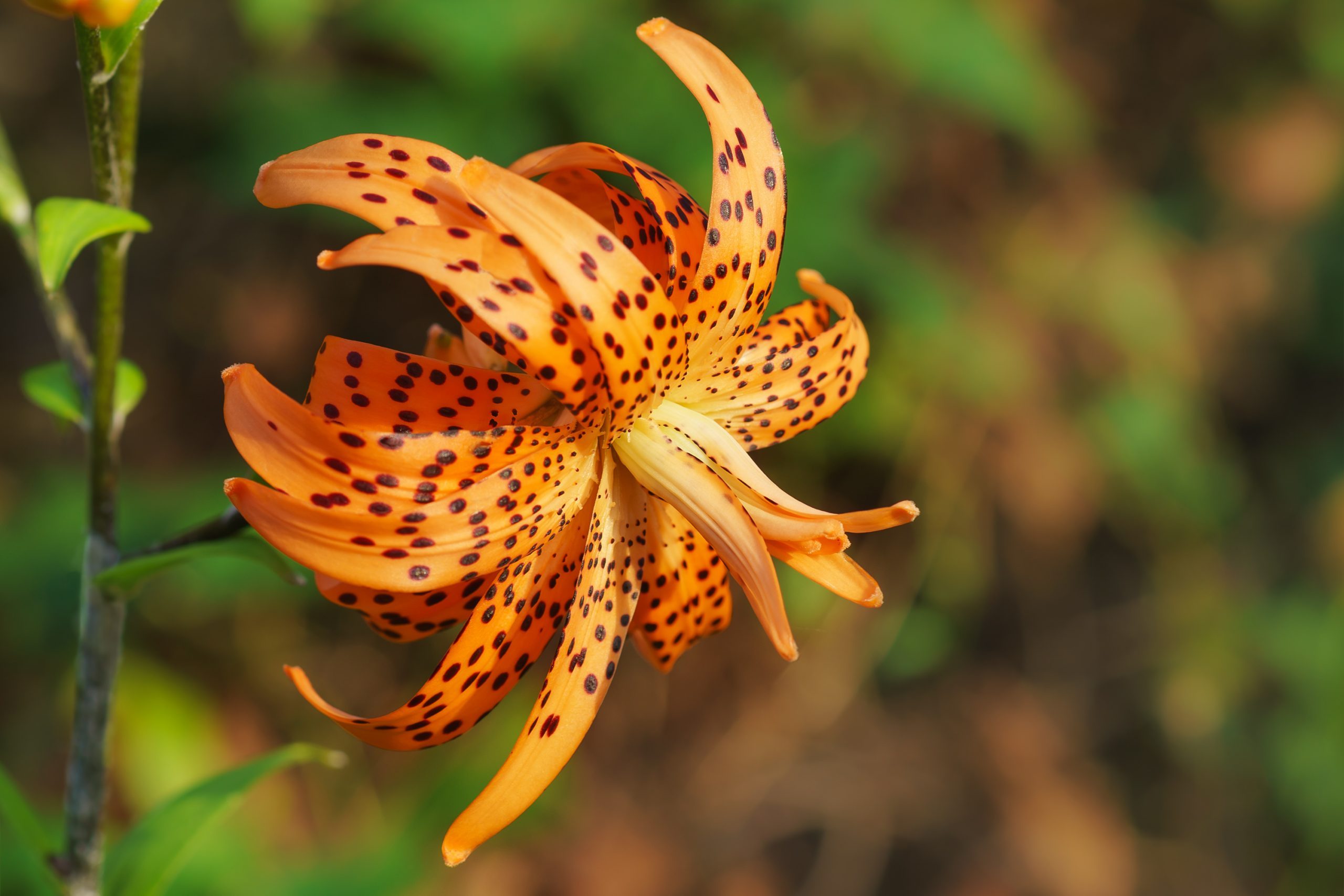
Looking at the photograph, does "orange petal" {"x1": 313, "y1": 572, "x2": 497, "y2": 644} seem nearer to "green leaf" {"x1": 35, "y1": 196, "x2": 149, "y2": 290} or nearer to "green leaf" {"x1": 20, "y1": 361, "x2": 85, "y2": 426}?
"green leaf" {"x1": 35, "y1": 196, "x2": 149, "y2": 290}

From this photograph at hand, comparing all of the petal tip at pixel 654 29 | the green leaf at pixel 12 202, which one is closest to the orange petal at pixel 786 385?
the petal tip at pixel 654 29

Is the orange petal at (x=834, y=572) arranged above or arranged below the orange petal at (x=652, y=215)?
below

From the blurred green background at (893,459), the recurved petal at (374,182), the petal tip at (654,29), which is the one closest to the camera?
the recurved petal at (374,182)

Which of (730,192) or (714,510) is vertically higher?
(730,192)

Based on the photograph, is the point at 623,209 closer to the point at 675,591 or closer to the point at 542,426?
the point at 542,426

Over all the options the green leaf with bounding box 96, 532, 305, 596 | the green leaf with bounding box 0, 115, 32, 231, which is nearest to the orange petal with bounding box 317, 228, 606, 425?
the green leaf with bounding box 96, 532, 305, 596

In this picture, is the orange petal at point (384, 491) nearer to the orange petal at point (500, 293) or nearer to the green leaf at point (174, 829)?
the orange petal at point (500, 293)

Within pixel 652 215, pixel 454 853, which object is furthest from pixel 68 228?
pixel 454 853
